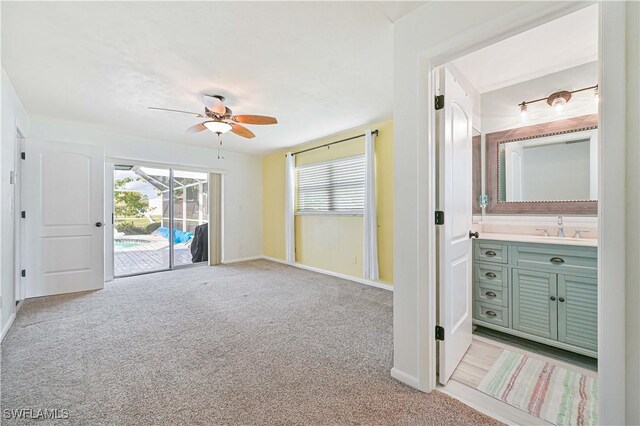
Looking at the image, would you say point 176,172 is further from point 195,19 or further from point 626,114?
point 626,114

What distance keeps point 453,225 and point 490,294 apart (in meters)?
1.11

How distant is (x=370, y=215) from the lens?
3963mm

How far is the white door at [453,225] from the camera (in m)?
1.72

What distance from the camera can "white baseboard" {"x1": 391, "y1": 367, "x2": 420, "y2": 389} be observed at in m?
1.70

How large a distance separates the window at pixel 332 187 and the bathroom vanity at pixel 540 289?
2.09 metres

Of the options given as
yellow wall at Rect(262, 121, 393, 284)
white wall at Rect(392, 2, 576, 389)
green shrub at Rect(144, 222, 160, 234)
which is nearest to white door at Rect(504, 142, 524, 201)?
yellow wall at Rect(262, 121, 393, 284)

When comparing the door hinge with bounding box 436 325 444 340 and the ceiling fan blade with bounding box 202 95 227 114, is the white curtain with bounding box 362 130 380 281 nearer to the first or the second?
the ceiling fan blade with bounding box 202 95 227 114

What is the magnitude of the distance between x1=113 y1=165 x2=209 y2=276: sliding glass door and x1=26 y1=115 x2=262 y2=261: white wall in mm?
350

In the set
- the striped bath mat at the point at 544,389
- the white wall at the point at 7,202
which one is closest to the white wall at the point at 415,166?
the striped bath mat at the point at 544,389

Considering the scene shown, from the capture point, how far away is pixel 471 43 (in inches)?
58.6

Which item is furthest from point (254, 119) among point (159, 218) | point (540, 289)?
point (159, 218)

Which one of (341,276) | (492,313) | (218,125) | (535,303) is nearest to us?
(535,303)

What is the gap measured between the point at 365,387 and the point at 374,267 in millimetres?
2309

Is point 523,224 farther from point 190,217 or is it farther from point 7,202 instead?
point 190,217
